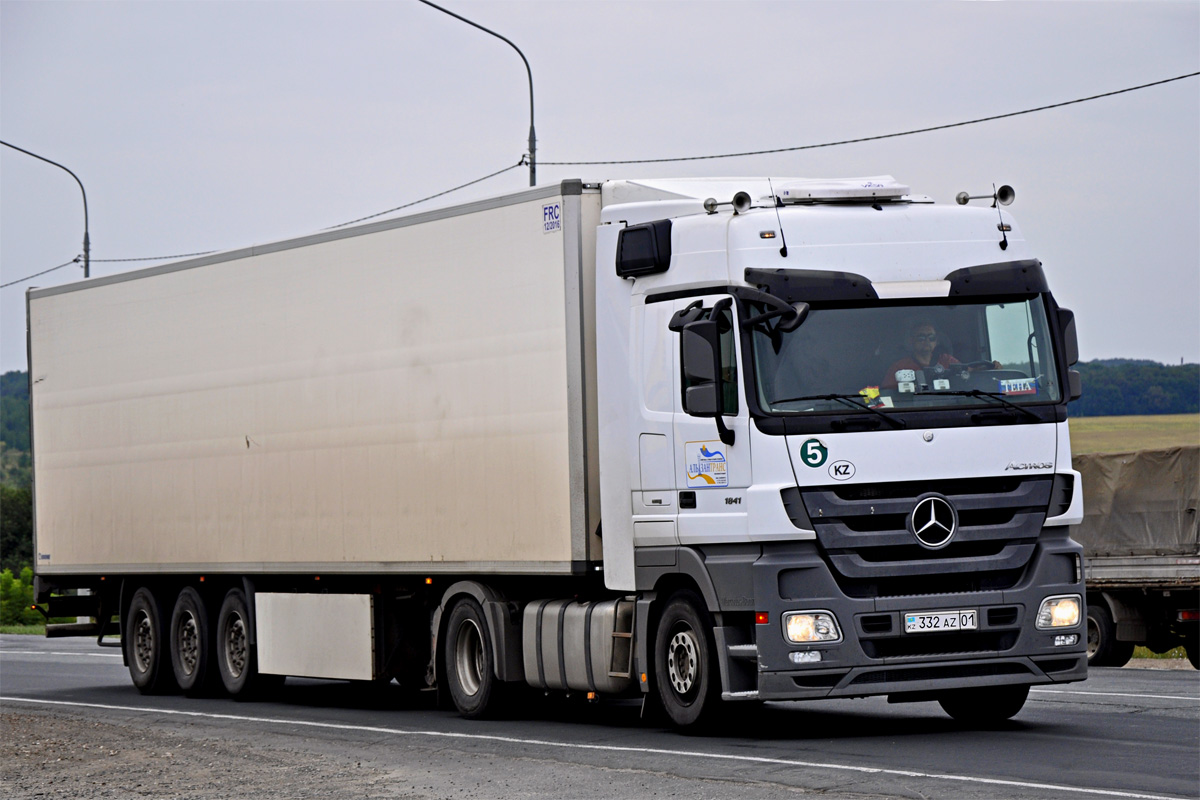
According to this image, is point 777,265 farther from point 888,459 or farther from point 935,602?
point 935,602

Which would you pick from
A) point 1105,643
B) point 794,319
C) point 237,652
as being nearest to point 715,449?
point 794,319

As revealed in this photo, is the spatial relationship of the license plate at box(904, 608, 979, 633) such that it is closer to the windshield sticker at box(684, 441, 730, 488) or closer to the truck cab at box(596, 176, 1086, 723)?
the truck cab at box(596, 176, 1086, 723)

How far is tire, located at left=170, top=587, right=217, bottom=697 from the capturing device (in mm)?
18734

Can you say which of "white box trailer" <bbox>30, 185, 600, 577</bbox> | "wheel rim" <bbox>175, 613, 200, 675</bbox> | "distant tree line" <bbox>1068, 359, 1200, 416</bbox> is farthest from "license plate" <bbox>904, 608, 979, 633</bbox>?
"distant tree line" <bbox>1068, 359, 1200, 416</bbox>

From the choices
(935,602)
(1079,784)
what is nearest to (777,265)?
(935,602)

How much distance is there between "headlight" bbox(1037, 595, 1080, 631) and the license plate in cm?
52

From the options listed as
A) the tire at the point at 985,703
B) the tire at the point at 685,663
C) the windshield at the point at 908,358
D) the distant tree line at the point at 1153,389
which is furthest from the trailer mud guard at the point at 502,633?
the distant tree line at the point at 1153,389

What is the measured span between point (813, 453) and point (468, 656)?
4451mm

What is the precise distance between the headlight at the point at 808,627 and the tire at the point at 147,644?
956cm

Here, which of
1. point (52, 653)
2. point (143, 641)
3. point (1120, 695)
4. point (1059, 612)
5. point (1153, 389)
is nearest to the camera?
point (1059, 612)

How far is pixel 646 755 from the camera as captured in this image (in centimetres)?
1181

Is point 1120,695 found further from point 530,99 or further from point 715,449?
point 530,99

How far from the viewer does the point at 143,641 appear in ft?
65.7

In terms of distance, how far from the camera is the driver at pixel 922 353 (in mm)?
12234
